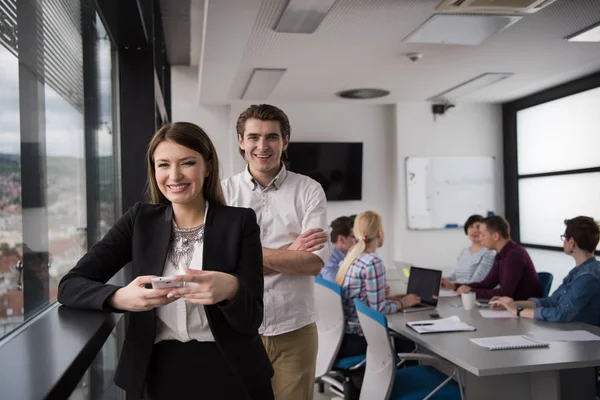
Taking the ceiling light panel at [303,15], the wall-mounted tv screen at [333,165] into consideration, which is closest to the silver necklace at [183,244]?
the ceiling light panel at [303,15]

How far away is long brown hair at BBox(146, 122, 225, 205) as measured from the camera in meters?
1.33

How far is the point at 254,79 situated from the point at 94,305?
4.80 m

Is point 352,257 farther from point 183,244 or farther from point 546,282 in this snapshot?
point 183,244

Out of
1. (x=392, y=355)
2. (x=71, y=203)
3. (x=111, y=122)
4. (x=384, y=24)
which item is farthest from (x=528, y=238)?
(x=71, y=203)

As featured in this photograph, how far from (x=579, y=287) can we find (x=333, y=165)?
4.45 m

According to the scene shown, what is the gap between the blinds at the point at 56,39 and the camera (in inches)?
55.7

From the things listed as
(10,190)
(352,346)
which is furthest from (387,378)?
(10,190)

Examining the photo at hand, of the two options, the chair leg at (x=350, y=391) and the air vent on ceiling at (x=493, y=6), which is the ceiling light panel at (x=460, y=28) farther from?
the chair leg at (x=350, y=391)

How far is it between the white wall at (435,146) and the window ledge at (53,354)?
6496 millimetres

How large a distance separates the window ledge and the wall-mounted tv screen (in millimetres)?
6110

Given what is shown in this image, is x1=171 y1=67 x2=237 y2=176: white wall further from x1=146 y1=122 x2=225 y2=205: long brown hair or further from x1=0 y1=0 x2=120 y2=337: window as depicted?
x1=146 y1=122 x2=225 y2=205: long brown hair

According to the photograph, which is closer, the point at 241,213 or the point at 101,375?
the point at 241,213

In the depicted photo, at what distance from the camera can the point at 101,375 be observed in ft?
7.11

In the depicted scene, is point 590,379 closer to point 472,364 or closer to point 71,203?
point 472,364
